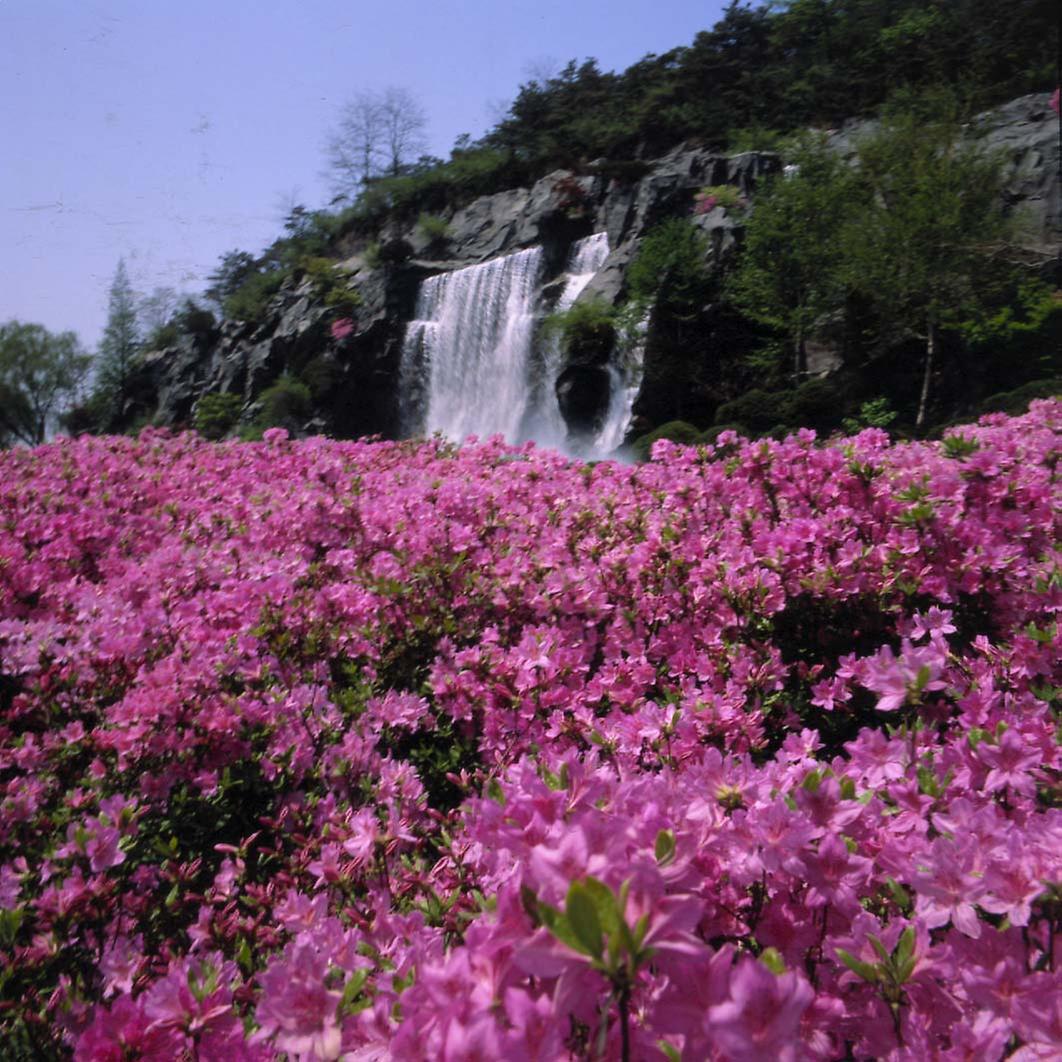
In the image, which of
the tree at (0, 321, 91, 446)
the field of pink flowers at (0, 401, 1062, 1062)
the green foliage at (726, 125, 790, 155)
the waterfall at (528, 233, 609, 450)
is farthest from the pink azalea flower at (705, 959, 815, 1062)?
the tree at (0, 321, 91, 446)

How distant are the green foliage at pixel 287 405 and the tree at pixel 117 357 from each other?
1740 cm

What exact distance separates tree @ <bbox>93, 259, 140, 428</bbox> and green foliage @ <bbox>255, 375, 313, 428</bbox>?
1740 cm

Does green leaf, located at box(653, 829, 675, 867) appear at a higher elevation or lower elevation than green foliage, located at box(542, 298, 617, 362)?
lower

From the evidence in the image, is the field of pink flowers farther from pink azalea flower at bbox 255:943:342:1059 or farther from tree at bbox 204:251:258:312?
tree at bbox 204:251:258:312

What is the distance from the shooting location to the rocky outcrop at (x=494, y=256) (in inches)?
819

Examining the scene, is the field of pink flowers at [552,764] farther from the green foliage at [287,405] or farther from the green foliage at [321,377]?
the green foliage at [287,405]

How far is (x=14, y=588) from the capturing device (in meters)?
3.43

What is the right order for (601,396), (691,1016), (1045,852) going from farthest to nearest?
1. (601,396)
2. (1045,852)
3. (691,1016)

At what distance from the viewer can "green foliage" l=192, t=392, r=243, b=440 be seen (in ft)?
109

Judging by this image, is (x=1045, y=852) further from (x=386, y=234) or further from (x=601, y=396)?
(x=386, y=234)

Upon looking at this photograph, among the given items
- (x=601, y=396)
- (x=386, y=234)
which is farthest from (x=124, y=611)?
(x=386, y=234)

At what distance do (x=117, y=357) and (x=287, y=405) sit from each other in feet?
66.4

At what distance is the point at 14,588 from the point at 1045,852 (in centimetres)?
383

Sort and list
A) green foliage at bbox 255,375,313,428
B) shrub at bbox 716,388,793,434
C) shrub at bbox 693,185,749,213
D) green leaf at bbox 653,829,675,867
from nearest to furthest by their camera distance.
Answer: green leaf at bbox 653,829,675,867
shrub at bbox 716,388,793,434
shrub at bbox 693,185,749,213
green foliage at bbox 255,375,313,428
